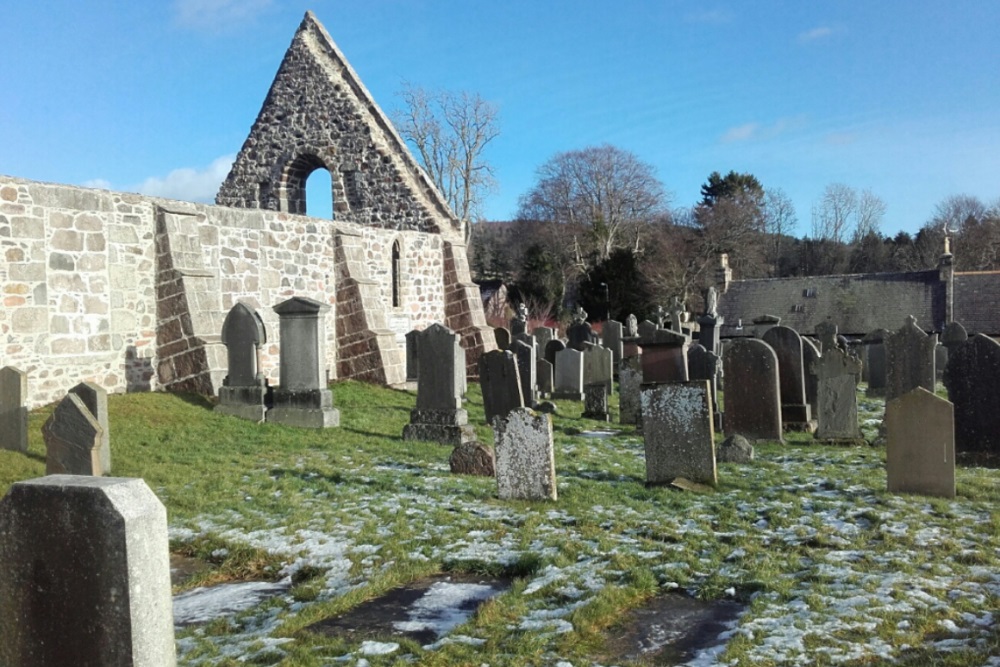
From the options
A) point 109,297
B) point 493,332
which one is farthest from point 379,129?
point 109,297

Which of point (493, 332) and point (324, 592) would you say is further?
point (493, 332)

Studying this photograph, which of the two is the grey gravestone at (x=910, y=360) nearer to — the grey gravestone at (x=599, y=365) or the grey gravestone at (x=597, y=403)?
the grey gravestone at (x=597, y=403)

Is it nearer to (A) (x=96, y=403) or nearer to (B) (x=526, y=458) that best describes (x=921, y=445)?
(B) (x=526, y=458)

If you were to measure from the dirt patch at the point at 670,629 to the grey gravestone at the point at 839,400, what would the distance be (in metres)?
6.38

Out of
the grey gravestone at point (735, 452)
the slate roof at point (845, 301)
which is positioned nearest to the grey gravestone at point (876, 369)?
the grey gravestone at point (735, 452)

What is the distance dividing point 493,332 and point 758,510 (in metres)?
13.9

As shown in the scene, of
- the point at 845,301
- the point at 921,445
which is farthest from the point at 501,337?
the point at 845,301

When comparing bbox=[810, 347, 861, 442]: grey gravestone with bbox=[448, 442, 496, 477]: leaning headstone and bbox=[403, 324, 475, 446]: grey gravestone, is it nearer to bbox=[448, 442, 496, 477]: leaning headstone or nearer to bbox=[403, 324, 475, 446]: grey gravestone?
bbox=[403, 324, 475, 446]: grey gravestone

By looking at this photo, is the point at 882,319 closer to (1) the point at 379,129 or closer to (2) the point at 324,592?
(1) the point at 379,129

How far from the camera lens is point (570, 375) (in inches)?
632

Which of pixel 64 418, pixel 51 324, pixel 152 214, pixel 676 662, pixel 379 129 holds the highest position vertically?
pixel 379 129

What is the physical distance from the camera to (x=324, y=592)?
17.0ft

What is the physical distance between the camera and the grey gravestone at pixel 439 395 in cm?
1053

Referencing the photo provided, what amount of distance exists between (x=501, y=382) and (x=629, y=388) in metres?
2.64
